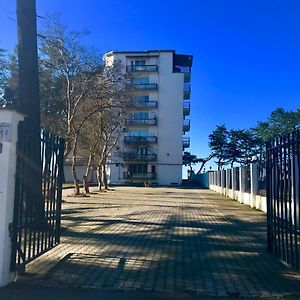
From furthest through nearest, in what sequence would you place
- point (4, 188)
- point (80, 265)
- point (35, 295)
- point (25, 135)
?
point (80, 265), point (25, 135), point (4, 188), point (35, 295)

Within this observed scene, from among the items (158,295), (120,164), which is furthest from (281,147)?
(120,164)

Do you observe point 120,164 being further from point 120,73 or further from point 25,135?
point 25,135

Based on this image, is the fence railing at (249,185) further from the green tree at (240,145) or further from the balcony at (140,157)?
the green tree at (240,145)

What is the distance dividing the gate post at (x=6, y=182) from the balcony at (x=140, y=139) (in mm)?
61963

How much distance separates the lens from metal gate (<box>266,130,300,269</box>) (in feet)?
22.1

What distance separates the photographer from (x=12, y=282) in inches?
235

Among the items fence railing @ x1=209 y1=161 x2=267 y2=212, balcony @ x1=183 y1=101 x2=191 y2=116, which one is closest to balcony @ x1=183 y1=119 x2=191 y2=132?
balcony @ x1=183 y1=101 x2=191 y2=116

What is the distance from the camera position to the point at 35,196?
7.66m

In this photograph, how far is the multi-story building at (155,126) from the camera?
69188 millimetres

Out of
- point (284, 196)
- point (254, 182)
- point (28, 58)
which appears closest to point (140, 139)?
point (254, 182)

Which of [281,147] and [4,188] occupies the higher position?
[281,147]

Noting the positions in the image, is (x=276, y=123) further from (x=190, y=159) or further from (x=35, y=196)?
(x=35, y=196)

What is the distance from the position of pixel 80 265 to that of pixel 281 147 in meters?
4.17

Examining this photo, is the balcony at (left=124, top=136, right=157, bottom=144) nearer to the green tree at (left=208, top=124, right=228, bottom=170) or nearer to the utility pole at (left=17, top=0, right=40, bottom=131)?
the green tree at (left=208, top=124, right=228, bottom=170)
